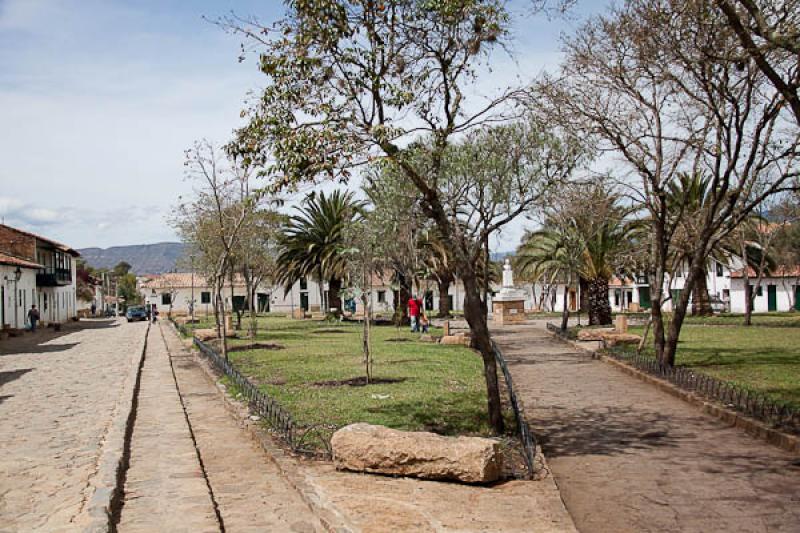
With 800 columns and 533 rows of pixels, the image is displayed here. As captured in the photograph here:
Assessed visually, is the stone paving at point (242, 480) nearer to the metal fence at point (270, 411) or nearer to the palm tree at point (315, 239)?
the metal fence at point (270, 411)

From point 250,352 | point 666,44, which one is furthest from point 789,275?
point 666,44

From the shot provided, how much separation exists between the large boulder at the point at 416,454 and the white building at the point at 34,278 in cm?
3514

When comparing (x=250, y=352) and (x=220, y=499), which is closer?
(x=220, y=499)

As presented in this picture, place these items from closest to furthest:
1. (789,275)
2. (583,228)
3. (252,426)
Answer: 1. (252,426)
2. (583,228)
3. (789,275)

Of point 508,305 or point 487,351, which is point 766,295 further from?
point 487,351

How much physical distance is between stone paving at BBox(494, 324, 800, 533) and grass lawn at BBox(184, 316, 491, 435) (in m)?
1.13

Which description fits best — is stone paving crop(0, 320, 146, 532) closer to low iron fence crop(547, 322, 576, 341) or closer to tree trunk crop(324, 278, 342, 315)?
low iron fence crop(547, 322, 576, 341)

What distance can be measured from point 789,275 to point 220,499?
57125 millimetres

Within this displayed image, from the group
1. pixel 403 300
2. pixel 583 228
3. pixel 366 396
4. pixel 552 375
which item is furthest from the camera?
pixel 403 300

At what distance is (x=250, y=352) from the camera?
72.4 ft

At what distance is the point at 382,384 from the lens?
13930 mm

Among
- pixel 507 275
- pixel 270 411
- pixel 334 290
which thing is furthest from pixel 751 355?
pixel 334 290

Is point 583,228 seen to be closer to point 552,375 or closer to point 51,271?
point 552,375

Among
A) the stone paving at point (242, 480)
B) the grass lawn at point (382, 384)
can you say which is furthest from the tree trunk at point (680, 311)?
the stone paving at point (242, 480)
